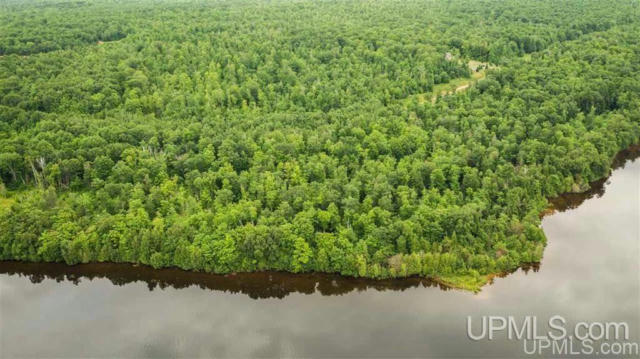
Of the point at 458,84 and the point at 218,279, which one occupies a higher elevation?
the point at 458,84

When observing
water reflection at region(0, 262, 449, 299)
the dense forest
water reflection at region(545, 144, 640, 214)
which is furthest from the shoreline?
water reflection at region(545, 144, 640, 214)

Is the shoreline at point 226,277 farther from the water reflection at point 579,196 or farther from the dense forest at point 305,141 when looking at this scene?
the water reflection at point 579,196

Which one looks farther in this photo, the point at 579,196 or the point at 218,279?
the point at 579,196

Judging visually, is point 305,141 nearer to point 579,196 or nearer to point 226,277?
point 226,277

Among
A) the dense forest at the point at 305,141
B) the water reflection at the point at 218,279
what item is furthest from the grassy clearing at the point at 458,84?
the water reflection at the point at 218,279

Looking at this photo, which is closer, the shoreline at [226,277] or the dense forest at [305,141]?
the shoreline at [226,277]

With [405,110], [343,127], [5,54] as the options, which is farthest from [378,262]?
[5,54]

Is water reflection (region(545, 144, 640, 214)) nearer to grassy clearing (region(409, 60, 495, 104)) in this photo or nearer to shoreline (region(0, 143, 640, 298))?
shoreline (region(0, 143, 640, 298))

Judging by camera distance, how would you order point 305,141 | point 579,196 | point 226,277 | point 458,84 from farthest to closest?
point 458,84 → point 305,141 → point 579,196 → point 226,277

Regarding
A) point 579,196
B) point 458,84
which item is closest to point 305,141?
point 579,196

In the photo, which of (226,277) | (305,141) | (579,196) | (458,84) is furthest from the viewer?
(458,84)
